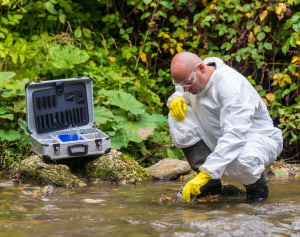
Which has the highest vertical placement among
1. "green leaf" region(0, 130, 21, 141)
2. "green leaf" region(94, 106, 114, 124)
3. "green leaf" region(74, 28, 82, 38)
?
"green leaf" region(74, 28, 82, 38)

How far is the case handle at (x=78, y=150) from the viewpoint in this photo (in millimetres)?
4484

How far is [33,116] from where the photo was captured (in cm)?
473

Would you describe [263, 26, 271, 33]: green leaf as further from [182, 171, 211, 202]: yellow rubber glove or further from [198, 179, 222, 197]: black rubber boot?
[182, 171, 211, 202]: yellow rubber glove

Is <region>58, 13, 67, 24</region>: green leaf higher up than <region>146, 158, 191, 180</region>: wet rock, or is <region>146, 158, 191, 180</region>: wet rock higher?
<region>58, 13, 67, 24</region>: green leaf

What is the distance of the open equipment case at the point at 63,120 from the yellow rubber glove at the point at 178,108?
3.25 ft

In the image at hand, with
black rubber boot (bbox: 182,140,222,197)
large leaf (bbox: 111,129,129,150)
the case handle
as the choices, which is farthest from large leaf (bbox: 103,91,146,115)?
black rubber boot (bbox: 182,140,222,197)

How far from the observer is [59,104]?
486cm

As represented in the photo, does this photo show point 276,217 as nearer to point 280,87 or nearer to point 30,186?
→ point 30,186

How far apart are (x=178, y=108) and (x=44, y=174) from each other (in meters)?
1.25

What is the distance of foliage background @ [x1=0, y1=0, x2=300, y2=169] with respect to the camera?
17.7ft

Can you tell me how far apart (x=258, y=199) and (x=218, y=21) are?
131 inches

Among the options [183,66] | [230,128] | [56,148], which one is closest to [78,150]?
[56,148]

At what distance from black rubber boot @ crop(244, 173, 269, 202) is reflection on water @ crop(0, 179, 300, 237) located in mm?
57

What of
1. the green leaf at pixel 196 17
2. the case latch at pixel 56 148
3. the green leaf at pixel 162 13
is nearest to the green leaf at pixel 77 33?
the green leaf at pixel 162 13
